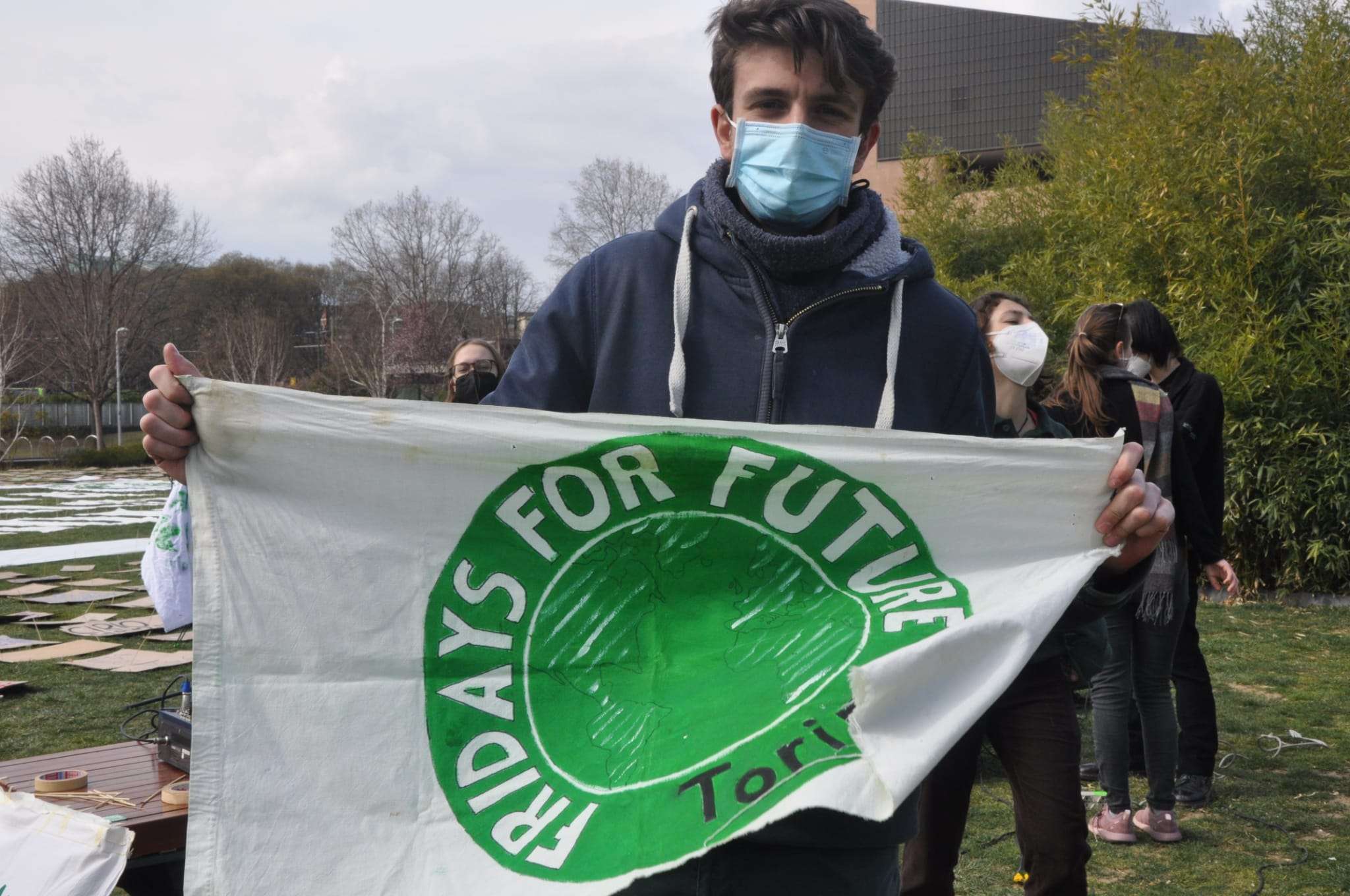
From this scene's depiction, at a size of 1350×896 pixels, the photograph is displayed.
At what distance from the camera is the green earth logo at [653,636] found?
5.08 feet

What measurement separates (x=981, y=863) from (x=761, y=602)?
9.90ft

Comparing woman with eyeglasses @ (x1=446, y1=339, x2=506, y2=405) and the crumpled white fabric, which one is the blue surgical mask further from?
woman with eyeglasses @ (x1=446, y1=339, x2=506, y2=405)

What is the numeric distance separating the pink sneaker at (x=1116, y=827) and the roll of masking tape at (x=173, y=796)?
11.2ft

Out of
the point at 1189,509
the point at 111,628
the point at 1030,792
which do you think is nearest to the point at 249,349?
the point at 111,628

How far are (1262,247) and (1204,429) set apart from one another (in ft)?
17.5

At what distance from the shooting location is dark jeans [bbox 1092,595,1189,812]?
448 centimetres

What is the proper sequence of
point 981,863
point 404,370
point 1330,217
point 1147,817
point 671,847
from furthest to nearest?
point 404,370, point 1330,217, point 1147,817, point 981,863, point 671,847

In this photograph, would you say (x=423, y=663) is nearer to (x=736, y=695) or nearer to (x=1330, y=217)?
(x=736, y=695)

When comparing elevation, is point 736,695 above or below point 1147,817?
above

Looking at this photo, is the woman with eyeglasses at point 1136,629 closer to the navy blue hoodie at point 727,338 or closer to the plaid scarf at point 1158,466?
the plaid scarf at point 1158,466

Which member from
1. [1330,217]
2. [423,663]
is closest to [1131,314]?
[423,663]

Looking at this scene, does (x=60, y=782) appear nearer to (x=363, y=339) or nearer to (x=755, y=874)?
(x=755, y=874)

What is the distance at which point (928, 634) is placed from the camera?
1.72 m

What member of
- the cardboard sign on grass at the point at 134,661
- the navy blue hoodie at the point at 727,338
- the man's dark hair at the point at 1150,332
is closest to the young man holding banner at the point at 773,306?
the navy blue hoodie at the point at 727,338
